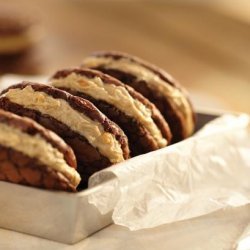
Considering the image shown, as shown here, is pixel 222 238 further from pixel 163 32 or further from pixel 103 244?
pixel 163 32

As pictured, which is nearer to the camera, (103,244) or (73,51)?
(103,244)

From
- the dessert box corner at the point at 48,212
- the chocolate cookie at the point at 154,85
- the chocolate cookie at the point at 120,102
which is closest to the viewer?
the dessert box corner at the point at 48,212

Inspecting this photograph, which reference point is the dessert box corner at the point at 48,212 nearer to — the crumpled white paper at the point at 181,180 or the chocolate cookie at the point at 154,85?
the crumpled white paper at the point at 181,180

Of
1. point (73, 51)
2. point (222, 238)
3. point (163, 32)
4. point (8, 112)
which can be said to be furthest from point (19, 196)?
point (163, 32)

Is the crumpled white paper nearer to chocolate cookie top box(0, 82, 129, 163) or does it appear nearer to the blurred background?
chocolate cookie top box(0, 82, 129, 163)

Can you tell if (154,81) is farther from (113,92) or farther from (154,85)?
(113,92)

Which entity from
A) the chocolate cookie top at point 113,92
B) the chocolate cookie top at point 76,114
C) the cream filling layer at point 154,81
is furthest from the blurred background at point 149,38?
the chocolate cookie top at point 76,114

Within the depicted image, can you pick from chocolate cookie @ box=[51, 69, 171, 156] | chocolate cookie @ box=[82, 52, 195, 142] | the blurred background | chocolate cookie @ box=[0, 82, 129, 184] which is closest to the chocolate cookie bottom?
chocolate cookie @ box=[0, 82, 129, 184]
